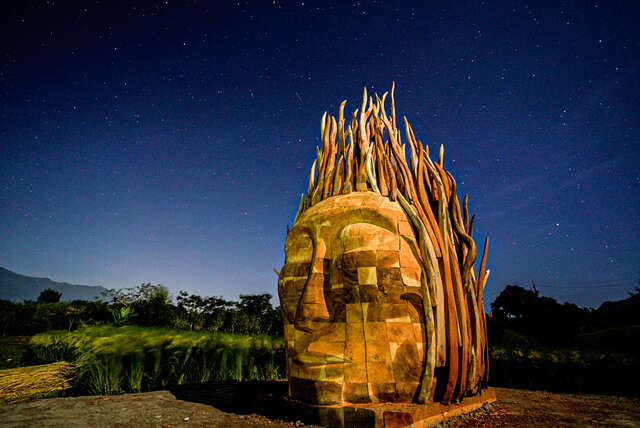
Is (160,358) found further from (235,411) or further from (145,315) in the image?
(145,315)

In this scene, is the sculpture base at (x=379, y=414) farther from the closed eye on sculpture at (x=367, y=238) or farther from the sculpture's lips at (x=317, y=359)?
the closed eye on sculpture at (x=367, y=238)

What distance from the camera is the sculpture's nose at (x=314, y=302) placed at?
444 cm

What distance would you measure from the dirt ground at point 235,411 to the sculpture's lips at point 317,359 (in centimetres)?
82

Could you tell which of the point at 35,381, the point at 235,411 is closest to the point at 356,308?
the point at 235,411

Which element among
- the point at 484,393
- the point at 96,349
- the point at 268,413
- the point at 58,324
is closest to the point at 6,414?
the point at 96,349

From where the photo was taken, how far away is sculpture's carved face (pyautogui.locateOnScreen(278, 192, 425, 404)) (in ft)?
13.3

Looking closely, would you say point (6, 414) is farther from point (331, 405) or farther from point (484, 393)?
point (484, 393)

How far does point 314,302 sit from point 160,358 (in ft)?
15.9

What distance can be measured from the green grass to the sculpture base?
395 cm

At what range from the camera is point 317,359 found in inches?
169

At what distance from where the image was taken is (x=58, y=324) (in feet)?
61.6

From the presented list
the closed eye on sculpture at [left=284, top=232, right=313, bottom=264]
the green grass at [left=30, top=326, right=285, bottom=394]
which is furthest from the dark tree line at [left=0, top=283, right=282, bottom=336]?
the closed eye on sculpture at [left=284, top=232, right=313, bottom=264]

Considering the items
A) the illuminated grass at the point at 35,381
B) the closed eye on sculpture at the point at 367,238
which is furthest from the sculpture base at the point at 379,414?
the illuminated grass at the point at 35,381

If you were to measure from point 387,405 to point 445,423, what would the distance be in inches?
32.1
